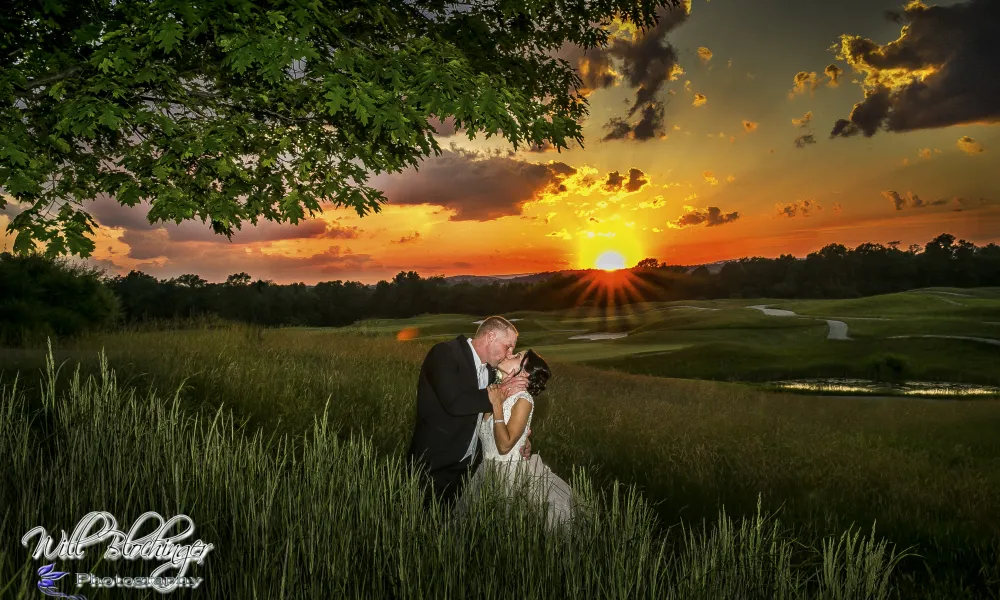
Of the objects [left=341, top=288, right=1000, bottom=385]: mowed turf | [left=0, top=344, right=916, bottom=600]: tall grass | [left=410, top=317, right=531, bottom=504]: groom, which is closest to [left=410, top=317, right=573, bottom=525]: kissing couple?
[left=410, top=317, right=531, bottom=504]: groom

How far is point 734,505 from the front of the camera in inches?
336

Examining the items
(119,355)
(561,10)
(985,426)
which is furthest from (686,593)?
(985,426)

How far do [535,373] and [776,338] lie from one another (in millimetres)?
46317

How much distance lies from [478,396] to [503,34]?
9.74m

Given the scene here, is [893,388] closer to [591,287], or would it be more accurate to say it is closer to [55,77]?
[55,77]

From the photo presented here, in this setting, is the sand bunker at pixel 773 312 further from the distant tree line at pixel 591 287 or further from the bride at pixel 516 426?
the bride at pixel 516 426

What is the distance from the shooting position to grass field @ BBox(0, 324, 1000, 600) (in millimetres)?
3703

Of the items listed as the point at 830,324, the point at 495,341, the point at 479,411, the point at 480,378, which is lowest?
the point at 830,324

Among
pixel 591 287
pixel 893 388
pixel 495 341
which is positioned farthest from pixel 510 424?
pixel 591 287

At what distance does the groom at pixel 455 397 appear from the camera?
5.69m

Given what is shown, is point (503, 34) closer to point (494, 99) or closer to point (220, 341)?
point (494, 99)

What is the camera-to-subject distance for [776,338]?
47.4 metres
